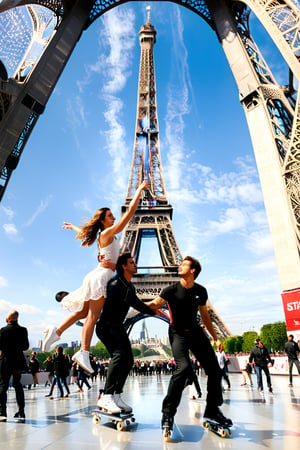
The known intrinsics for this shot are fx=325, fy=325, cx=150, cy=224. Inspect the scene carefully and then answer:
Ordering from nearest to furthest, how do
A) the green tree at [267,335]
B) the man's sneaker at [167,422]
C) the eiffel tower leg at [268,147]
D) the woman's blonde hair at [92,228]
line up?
the man's sneaker at [167,422], the woman's blonde hair at [92,228], the eiffel tower leg at [268,147], the green tree at [267,335]

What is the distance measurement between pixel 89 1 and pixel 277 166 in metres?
23.0

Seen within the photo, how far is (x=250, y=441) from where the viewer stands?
2.80m

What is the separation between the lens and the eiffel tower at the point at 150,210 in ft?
134

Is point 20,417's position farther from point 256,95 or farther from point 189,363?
point 256,95

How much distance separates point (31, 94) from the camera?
21562 mm

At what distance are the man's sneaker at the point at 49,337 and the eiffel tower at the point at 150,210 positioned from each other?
35.4m

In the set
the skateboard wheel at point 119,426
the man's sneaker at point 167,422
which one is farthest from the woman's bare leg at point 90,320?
the man's sneaker at point 167,422

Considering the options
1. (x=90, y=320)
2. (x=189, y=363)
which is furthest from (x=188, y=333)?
(x=90, y=320)

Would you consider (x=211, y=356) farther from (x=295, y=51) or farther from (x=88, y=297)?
(x=295, y=51)

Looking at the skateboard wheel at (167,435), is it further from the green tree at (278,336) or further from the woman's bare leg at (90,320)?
the green tree at (278,336)

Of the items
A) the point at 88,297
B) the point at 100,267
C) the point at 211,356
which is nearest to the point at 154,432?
the point at 211,356

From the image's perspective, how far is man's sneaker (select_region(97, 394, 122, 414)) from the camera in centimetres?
354

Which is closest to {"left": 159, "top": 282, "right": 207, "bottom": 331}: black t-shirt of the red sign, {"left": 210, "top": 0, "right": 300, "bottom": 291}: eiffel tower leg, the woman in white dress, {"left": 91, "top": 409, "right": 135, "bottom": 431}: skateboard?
the woman in white dress

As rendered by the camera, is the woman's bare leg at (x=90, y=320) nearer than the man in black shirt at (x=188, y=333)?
No
